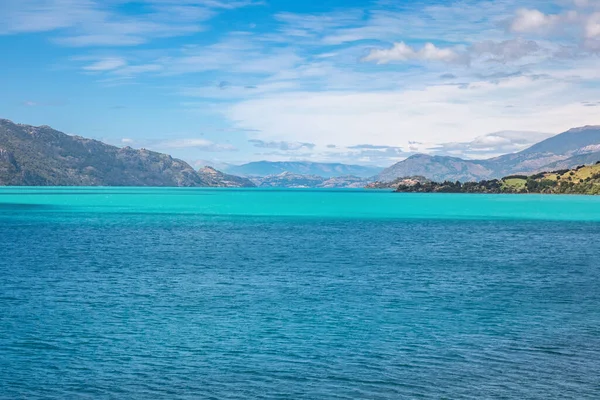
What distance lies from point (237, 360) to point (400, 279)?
95.4 ft

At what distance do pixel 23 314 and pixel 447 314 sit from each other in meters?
26.9

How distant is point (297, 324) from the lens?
39.4 m

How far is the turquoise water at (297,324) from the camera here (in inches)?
1121

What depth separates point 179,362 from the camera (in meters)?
31.4

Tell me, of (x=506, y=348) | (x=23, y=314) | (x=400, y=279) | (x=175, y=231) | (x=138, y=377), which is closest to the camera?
(x=138, y=377)

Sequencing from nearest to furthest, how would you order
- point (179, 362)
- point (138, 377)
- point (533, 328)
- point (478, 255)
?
1. point (138, 377)
2. point (179, 362)
3. point (533, 328)
4. point (478, 255)

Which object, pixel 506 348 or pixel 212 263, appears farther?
pixel 212 263

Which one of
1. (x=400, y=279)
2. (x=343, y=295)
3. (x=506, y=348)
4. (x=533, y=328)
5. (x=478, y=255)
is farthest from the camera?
(x=478, y=255)

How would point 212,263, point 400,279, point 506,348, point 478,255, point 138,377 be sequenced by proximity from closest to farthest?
point 138,377
point 506,348
point 400,279
point 212,263
point 478,255

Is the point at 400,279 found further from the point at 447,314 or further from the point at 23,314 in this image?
the point at 23,314

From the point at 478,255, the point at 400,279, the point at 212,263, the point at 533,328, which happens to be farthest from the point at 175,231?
the point at 533,328

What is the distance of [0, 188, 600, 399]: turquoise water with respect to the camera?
28.5 metres

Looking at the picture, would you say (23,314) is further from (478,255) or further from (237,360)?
(478,255)

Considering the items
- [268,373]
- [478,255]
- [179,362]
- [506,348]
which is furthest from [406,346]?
[478,255]
